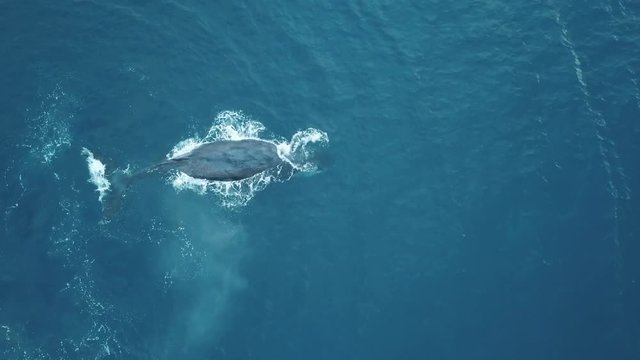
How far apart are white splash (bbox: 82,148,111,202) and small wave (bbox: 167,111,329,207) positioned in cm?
705

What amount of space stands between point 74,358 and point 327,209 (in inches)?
1171

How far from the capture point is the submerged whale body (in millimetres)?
70500

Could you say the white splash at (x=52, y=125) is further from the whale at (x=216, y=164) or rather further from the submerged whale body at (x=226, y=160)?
the submerged whale body at (x=226, y=160)

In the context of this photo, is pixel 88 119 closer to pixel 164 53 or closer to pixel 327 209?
pixel 164 53

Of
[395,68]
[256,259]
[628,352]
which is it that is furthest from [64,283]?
[628,352]

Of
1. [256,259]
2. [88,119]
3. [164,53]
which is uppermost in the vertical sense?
[164,53]

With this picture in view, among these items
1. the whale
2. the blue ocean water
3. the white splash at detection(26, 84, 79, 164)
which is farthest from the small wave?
the white splash at detection(26, 84, 79, 164)

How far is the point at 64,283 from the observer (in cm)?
6291

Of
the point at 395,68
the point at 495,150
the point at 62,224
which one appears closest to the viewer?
the point at 62,224

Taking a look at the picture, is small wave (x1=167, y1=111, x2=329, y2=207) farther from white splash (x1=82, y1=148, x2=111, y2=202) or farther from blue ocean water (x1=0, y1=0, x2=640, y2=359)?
white splash (x1=82, y1=148, x2=111, y2=202)

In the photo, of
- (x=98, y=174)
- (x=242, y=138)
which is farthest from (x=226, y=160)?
(x=98, y=174)

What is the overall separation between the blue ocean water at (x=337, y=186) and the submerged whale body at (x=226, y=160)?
2.36 metres

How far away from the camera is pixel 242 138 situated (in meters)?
74.2

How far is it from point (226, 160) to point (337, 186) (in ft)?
42.9
